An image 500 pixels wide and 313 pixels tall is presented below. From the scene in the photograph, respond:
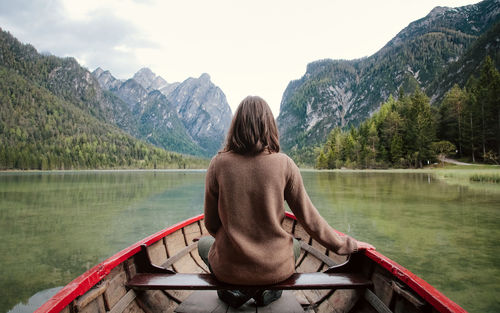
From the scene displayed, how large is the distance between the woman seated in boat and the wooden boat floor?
64 centimetres

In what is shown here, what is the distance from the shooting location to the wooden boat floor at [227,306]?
9.22 feet

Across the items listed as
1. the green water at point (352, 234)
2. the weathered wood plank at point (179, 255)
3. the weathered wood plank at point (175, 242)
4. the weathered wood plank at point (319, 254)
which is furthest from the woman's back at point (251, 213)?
the green water at point (352, 234)

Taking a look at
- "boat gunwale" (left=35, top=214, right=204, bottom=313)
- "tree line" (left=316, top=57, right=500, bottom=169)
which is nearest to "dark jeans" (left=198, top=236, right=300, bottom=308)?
"boat gunwale" (left=35, top=214, right=204, bottom=313)

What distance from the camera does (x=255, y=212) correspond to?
224cm

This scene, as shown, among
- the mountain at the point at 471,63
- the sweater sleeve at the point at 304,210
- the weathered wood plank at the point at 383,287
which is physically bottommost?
the weathered wood plank at the point at 383,287

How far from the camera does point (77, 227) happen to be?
41.9 feet

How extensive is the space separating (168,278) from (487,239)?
10.6 metres

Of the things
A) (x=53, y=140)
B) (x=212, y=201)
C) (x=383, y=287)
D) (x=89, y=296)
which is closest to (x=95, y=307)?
(x=89, y=296)

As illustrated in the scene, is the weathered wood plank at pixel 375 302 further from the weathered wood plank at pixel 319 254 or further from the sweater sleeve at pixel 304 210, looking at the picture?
the weathered wood plank at pixel 319 254

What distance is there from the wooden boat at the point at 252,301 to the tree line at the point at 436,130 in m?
51.3

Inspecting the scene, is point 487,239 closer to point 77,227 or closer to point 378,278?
point 378,278

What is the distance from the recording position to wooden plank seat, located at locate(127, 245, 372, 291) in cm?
259

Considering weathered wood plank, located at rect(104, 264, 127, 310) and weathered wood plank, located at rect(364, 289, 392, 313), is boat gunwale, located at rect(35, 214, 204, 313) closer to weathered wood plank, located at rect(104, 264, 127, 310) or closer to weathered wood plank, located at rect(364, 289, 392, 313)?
weathered wood plank, located at rect(104, 264, 127, 310)

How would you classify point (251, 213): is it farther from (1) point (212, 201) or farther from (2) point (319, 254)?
(2) point (319, 254)
